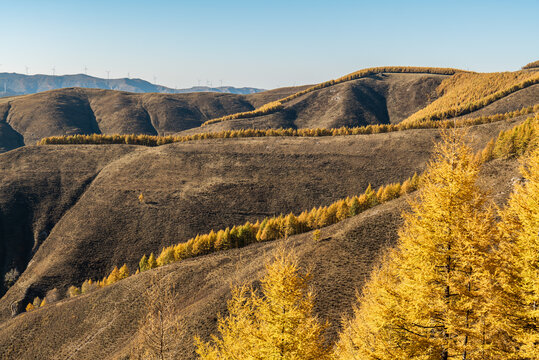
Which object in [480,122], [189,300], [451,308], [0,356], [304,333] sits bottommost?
[0,356]

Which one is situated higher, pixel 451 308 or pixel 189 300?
pixel 451 308

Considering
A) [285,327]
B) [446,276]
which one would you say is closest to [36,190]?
[285,327]

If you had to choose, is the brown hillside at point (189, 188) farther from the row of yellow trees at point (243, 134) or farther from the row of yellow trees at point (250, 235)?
the row of yellow trees at point (243, 134)

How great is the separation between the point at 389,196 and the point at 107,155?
127073 mm

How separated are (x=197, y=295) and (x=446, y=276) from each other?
45.5 metres

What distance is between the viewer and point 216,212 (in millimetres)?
100875

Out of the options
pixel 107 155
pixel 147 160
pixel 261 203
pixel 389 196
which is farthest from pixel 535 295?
pixel 107 155

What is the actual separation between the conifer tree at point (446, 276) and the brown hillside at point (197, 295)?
2260 cm

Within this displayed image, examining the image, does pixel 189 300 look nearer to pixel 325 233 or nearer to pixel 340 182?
pixel 325 233

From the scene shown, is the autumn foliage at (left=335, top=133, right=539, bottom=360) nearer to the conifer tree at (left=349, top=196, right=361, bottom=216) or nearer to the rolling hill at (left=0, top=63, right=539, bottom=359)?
the rolling hill at (left=0, top=63, right=539, bottom=359)

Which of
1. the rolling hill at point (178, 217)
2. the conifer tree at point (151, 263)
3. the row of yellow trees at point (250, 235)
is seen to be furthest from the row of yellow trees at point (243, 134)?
the conifer tree at point (151, 263)

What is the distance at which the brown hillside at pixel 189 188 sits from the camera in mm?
88250

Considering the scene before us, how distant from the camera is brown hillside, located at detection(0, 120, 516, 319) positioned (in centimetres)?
8825

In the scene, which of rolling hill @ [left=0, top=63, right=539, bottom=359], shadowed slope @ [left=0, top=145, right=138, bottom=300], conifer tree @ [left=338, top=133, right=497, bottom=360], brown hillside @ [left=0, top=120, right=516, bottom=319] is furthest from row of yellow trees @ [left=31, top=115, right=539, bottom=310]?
conifer tree @ [left=338, top=133, right=497, bottom=360]
